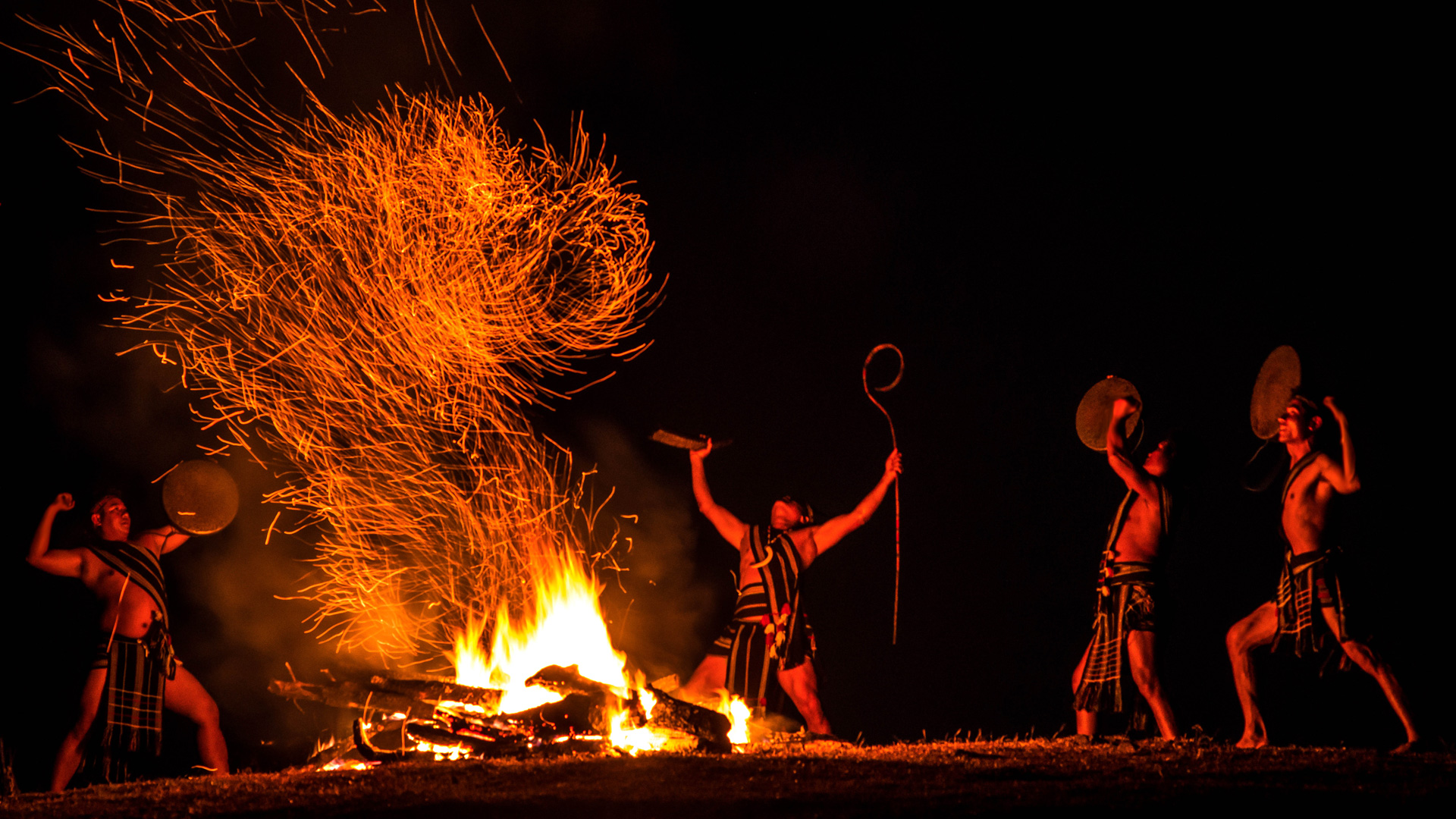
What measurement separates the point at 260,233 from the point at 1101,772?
230 inches

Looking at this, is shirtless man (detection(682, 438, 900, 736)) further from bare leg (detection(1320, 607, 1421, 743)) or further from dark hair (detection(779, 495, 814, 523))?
bare leg (detection(1320, 607, 1421, 743))

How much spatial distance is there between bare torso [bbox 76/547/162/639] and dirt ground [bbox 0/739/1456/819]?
4.88 ft

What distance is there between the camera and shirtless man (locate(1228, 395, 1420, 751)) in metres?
5.55

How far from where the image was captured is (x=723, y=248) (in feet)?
30.1

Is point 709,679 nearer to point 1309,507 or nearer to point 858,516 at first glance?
point 858,516

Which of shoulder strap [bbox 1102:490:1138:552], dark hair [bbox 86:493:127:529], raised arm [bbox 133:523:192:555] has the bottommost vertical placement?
raised arm [bbox 133:523:192:555]

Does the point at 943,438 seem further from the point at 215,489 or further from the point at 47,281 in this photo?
the point at 47,281

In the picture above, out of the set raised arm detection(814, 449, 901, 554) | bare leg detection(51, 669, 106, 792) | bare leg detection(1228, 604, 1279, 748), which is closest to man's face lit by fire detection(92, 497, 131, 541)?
bare leg detection(51, 669, 106, 792)

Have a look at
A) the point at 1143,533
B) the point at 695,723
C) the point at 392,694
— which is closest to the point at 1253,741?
the point at 1143,533

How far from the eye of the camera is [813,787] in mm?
4316

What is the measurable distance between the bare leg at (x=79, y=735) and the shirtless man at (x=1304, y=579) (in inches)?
234

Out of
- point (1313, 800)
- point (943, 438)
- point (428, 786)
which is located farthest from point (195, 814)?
point (943, 438)

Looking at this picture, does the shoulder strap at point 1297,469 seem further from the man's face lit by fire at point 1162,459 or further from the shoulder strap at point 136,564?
the shoulder strap at point 136,564

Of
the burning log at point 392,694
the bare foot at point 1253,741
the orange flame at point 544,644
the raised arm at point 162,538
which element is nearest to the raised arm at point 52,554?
the raised arm at point 162,538
